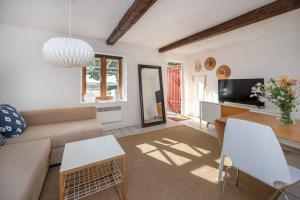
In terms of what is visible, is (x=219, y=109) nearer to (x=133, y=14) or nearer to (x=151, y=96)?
(x=151, y=96)

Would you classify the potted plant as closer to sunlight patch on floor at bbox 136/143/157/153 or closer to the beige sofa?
sunlight patch on floor at bbox 136/143/157/153

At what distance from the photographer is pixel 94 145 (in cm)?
177

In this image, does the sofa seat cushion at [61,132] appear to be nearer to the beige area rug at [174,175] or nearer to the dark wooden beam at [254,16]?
the beige area rug at [174,175]

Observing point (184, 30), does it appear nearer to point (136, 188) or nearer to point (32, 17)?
point (32, 17)

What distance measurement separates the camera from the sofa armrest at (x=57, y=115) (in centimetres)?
260

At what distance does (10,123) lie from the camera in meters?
2.05

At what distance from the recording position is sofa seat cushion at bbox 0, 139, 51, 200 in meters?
1.05

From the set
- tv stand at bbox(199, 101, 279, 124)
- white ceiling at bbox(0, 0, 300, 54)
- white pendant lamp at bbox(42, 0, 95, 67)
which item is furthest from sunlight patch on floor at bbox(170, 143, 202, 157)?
white ceiling at bbox(0, 0, 300, 54)

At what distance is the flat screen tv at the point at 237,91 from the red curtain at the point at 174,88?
1826 millimetres

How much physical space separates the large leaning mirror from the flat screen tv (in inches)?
68.8

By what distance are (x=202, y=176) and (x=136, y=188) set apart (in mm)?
917

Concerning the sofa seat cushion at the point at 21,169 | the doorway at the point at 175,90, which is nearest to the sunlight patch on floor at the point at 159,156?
the sofa seat cushion at the point at 21,169

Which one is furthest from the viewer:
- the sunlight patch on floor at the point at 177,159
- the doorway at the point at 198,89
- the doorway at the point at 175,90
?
the doorway at the point at 175,90

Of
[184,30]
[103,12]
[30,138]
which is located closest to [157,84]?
[184,30]
